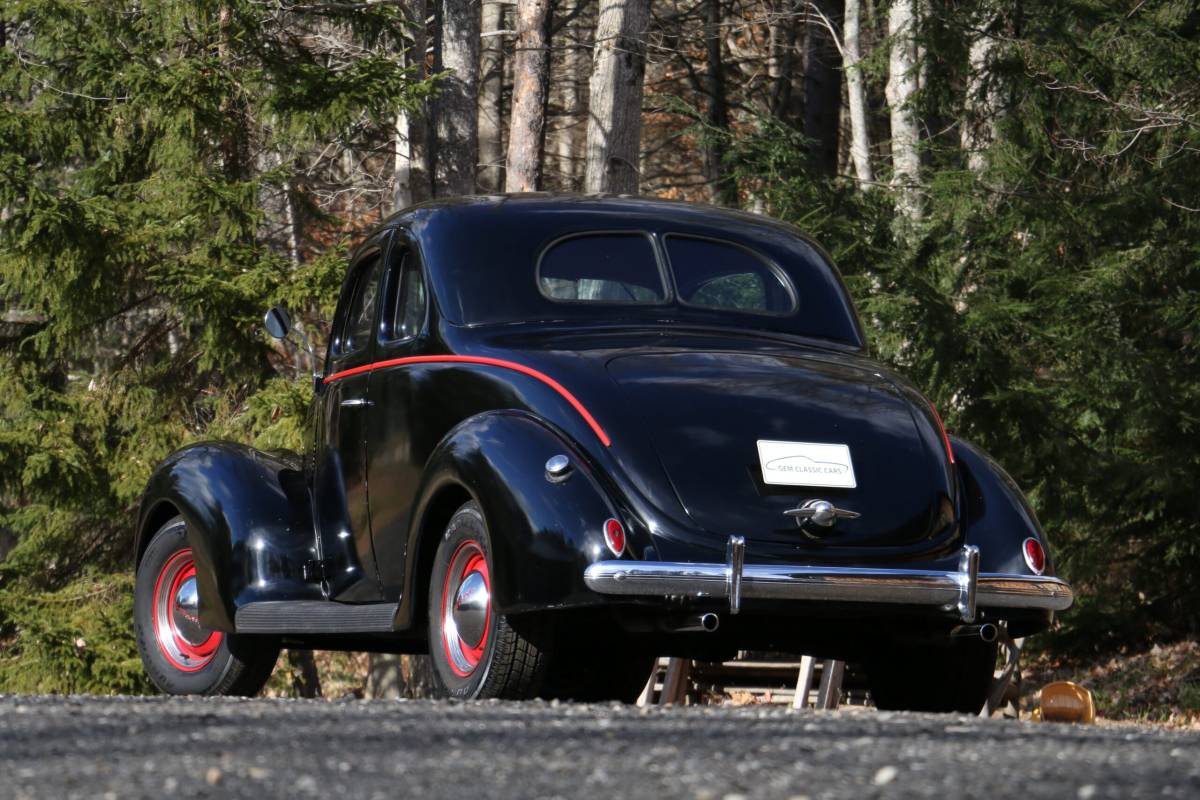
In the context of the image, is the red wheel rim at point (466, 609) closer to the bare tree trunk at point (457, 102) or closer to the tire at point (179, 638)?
the tire at point (179, 638)

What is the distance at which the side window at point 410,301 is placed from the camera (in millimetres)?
7398

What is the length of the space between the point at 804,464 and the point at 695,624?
0.67 meters

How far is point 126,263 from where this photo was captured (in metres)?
14.1

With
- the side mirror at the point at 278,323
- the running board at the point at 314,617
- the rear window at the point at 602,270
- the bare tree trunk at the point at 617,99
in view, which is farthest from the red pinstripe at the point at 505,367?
the bare tree trunk at the point at 617,99

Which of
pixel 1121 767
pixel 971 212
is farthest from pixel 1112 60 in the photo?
pixel 1121 767

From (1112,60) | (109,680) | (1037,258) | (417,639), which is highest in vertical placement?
(1112,60)

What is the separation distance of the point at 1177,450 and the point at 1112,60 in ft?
12.3

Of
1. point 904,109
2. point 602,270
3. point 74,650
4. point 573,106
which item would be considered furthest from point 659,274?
point 573,106

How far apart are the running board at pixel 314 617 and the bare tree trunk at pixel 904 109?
831cm

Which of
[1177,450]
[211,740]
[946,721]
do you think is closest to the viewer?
[211,740]

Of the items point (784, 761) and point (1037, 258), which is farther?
point (1037, 258)

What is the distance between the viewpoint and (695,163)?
30.5m

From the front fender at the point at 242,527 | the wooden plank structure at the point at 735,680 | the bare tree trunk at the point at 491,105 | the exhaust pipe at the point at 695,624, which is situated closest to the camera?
the exhaust pipe at the point at 695,624

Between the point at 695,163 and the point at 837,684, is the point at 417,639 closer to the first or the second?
the point at 837,684
